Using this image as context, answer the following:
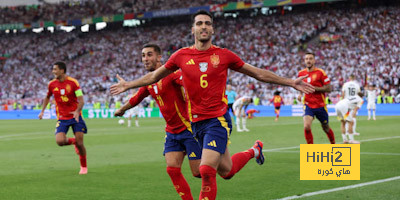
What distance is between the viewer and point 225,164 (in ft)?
21.7

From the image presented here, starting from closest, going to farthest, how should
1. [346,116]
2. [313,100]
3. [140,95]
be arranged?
[140,95]
[313,100]
[346,116]

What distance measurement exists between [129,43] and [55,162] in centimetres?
4769

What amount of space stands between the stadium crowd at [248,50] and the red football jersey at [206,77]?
34.6 meters

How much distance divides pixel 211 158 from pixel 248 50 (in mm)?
45666

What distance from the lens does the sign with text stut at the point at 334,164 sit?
9188mm

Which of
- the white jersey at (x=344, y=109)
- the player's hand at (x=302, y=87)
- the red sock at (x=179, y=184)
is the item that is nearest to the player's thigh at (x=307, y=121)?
the white jersey at (x=344, y=109)

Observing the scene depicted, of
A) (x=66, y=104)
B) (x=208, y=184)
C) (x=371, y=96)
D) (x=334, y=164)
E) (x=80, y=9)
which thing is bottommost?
(x=334, y=164)

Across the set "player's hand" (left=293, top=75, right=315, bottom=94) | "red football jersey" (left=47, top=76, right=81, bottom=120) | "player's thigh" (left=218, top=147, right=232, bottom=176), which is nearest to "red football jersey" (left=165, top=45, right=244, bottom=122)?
"player's thigh" (left=218, top=147, right=232, bottom=176)

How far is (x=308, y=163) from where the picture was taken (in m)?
10.1

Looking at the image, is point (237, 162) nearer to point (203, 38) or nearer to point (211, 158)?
point (211, 158)

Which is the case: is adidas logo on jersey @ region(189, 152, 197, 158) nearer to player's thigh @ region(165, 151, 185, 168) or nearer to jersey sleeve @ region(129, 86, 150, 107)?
player's thigh @ region(165, 151, 185, 168)

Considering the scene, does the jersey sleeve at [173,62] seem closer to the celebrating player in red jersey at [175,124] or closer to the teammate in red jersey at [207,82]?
the teammate in red jersey at [207,82]

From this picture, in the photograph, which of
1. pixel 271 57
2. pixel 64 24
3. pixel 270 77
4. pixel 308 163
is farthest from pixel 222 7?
pixel 270 77

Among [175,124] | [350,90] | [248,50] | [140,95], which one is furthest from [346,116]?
[248,50]
